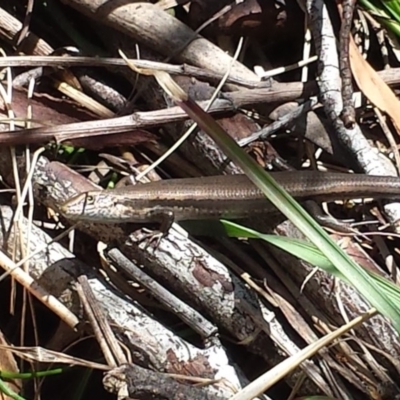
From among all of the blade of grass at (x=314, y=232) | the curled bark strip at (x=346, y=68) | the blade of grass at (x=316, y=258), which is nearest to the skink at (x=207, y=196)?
the curled bark strip at (x=346, y=68)

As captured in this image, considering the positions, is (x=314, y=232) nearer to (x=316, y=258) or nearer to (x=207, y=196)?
(x=316, y=258)

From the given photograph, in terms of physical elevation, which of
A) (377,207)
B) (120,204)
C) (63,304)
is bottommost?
(63,304)

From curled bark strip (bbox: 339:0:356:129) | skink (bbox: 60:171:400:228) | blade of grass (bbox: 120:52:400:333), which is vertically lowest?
skink (bbox: 60:171:400:228)

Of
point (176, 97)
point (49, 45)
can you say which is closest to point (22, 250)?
point (49, 45)

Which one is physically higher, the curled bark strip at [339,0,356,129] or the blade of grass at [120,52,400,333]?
the curled bark strip at [339,0,356,129]

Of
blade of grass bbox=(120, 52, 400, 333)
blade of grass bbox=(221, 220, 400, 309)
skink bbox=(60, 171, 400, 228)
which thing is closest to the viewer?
blade of grass bbox=(120, 52, 400, 333)

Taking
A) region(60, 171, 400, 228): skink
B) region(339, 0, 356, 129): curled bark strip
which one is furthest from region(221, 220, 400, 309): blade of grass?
region(339, 0, 356, 129): curled bark strip

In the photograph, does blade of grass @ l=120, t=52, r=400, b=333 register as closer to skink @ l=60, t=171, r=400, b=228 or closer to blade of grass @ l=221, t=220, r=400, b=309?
blade of grass @ l=221, t=220, r=400, b=309

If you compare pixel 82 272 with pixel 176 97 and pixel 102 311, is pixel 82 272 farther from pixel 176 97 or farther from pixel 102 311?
pixel 176 97
